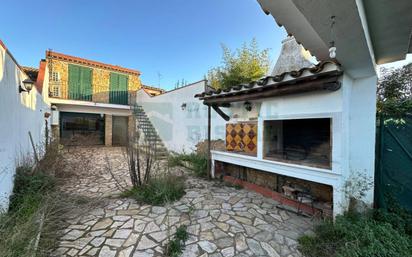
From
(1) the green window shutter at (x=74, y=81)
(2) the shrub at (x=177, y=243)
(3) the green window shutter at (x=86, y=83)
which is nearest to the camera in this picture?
(2) the shrub at (x=177, y=243)

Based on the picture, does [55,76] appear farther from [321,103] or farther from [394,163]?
[394,163]

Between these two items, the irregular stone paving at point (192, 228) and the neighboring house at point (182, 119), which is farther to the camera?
the neighboring house at point (182, 119)

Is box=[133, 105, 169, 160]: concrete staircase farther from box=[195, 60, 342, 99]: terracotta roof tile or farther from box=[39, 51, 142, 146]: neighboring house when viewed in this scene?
box=[195, 60, 342, 99]: terracotta roof tile

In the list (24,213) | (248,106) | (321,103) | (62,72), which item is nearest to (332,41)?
(321,103)

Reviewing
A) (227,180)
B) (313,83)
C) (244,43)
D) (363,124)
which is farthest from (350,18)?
(244,43)

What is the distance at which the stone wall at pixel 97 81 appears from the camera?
1223 cm

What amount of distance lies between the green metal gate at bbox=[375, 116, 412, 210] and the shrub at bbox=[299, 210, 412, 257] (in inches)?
32.0

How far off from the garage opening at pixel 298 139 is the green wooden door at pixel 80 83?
528 inches

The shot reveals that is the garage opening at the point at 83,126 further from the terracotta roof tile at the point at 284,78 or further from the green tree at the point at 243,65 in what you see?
the terracotta roof tile at the point at 284,78

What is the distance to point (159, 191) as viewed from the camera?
14.6ft

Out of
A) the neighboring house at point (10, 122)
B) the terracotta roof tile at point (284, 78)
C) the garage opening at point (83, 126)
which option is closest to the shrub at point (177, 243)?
the neighboring house at point (10, 122)

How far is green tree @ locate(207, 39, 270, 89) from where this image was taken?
323 inches

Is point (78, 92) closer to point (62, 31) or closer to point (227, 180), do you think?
point (62, 31)

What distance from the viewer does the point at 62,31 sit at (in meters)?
9.15
